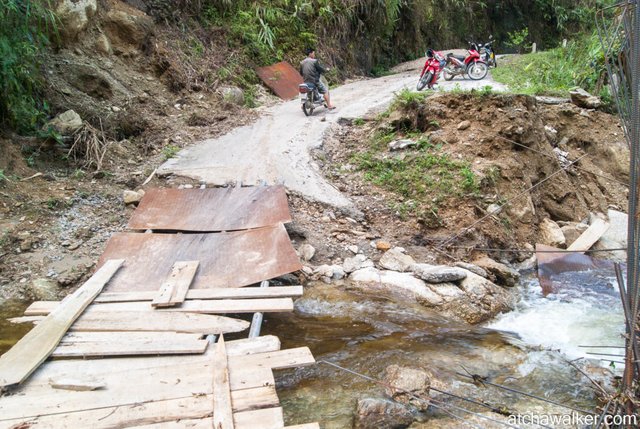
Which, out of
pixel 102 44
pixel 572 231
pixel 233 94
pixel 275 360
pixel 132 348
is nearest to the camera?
pixel 275 360

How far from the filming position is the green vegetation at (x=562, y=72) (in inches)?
381

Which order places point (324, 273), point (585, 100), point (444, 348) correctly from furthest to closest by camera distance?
point (585, 100) → point (324, 273) → point (444, 348)

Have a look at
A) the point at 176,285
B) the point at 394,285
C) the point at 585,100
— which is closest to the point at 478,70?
the point at 585,100

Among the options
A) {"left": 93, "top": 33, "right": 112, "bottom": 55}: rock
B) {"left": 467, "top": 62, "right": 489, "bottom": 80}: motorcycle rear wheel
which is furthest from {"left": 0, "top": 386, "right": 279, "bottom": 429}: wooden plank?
{"left": 467, "top": 62, "right": 489, "bottom": 80}: motorcycle rear wheel

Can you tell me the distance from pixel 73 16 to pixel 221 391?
7.53 meters

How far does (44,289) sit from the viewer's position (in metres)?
4.68

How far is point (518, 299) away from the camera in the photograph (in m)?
5.23

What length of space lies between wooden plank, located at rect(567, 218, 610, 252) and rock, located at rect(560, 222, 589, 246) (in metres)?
0.07

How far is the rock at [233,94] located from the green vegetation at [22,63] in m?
3.49

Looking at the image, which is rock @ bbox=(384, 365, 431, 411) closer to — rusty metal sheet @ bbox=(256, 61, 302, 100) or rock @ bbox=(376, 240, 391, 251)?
rock @ bbox=(376, 240, 391, 251)

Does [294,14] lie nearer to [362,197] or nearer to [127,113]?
[127,113]

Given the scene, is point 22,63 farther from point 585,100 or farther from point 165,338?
point 585,100

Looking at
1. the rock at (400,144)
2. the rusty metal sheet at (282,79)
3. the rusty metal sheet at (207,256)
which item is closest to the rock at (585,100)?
the rock at (400,144)

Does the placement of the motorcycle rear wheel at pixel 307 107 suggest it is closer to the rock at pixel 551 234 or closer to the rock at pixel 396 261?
the rock at pixel 396 261
